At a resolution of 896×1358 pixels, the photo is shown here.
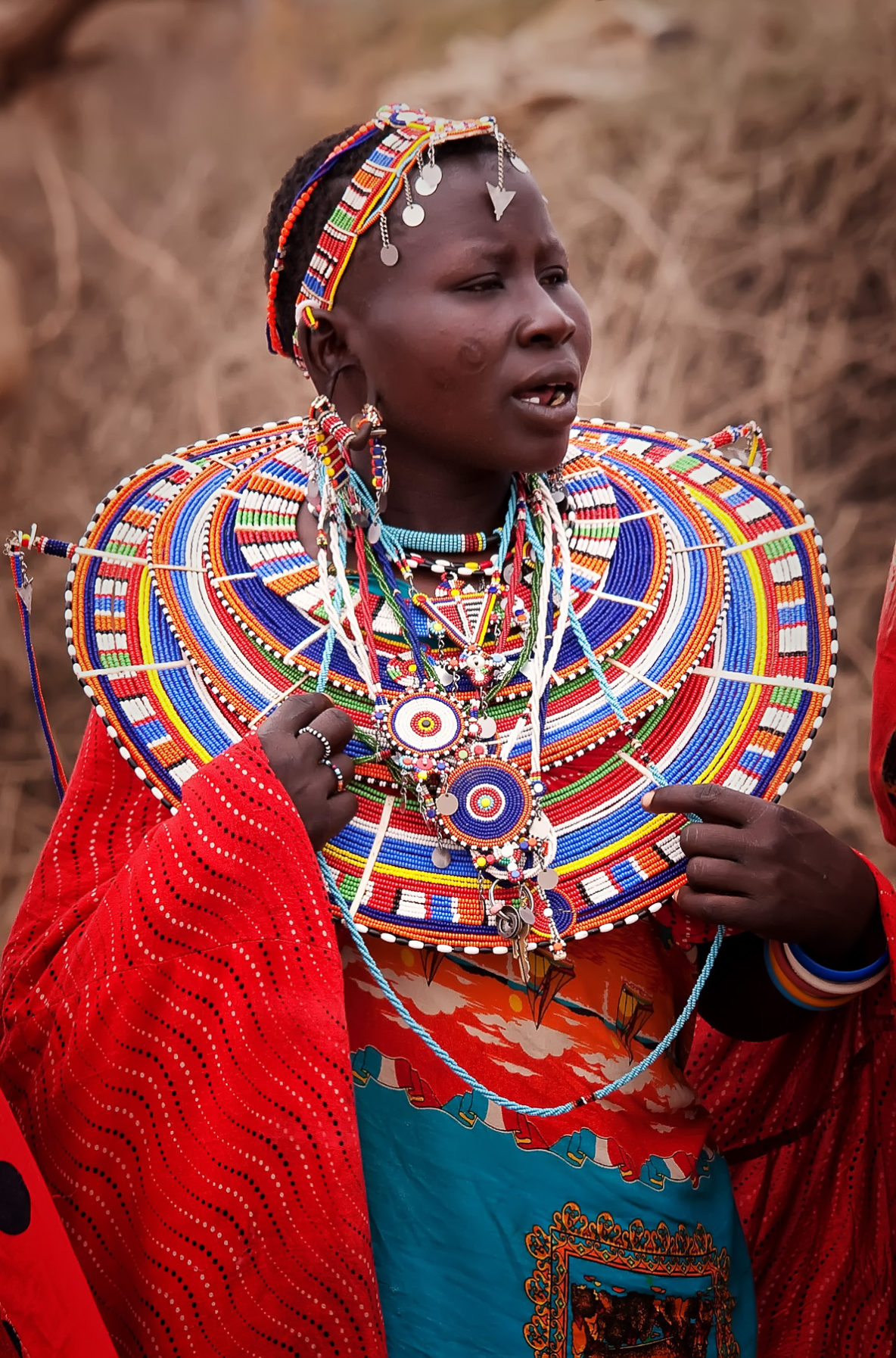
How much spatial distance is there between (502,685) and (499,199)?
1.78 ft

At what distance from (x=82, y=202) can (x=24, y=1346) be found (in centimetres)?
287

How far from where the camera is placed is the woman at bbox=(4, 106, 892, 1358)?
1.43m

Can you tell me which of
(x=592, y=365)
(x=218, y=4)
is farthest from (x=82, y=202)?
(x=592, y=365)

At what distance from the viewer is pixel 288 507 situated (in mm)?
1829

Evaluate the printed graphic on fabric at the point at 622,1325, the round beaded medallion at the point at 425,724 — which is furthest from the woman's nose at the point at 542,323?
the printed graphic on fabric at the point at 622,1325

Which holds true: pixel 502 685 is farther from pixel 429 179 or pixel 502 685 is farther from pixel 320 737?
pixel 429 179

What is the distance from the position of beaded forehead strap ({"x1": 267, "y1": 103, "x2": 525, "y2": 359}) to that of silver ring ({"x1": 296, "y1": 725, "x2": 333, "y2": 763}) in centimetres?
51

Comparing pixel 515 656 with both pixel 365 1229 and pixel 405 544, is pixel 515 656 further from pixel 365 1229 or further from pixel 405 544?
pixel 365 1229

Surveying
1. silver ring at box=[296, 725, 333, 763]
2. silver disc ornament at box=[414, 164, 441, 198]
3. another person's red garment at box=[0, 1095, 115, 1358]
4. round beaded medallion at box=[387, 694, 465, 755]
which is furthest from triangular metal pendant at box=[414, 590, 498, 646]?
another person's red garment at box=[0, 1095, 115, 1358]

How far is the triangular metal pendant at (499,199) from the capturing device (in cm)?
160

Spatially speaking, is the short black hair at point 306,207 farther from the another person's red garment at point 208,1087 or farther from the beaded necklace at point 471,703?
the another person's red garment at point 208,1087

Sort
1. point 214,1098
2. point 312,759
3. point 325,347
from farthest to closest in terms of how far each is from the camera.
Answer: point 325,347 → point 312,759 → point 214,1098

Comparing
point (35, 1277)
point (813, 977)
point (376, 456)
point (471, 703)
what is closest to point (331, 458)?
point (376, 456)

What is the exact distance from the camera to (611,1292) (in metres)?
1.54
